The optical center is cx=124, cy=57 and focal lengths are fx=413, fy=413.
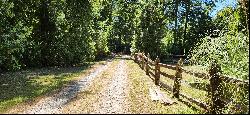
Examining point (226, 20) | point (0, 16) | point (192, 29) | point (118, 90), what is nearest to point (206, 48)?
point (226, 20)

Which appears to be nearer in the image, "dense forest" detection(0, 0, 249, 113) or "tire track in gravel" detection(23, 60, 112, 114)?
"tire track in gravel" detection(23, 60, 112, 114)

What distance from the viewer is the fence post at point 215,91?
44.1 feet

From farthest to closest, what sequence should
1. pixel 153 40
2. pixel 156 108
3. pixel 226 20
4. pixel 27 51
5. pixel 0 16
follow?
pixel 153 40 < pixel 27 51 < pixel 0 16 < pixel 226 20 < pixel 156 108

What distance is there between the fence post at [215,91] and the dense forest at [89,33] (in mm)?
1049

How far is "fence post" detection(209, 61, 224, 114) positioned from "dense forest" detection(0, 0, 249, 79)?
105 centimetres

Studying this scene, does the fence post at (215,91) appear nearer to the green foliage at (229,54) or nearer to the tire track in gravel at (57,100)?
the green foliage at (229,54)

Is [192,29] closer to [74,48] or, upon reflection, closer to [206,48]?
[74,48]

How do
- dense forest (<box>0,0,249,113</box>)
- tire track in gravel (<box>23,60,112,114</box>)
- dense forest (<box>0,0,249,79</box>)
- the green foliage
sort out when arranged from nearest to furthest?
the green foliage, tire track in gravel (<box>23,60,112,114</box>), dense forest (<box>0,0,249,113</box>), dense forest (<box>0,0,249,79</box>)

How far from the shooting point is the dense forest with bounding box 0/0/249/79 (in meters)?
17.3

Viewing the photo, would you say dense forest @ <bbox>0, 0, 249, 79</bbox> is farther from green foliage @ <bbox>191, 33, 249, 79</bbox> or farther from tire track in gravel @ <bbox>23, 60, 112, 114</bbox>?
tire track in gravel @ <bbox>23, 60, 112, 114</bbox>

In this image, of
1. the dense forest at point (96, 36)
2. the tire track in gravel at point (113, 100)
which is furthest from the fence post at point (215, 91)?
the tire track in gravel at point (113, 100)

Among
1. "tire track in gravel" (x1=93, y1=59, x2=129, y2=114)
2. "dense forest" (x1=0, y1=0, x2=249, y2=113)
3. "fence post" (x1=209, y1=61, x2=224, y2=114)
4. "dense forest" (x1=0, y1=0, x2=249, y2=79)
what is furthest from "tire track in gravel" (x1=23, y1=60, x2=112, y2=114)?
"dense forest" (x1=0, y1=0, x2=249, y2=79)

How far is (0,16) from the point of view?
101 ft

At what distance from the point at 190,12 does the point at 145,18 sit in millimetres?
22364
